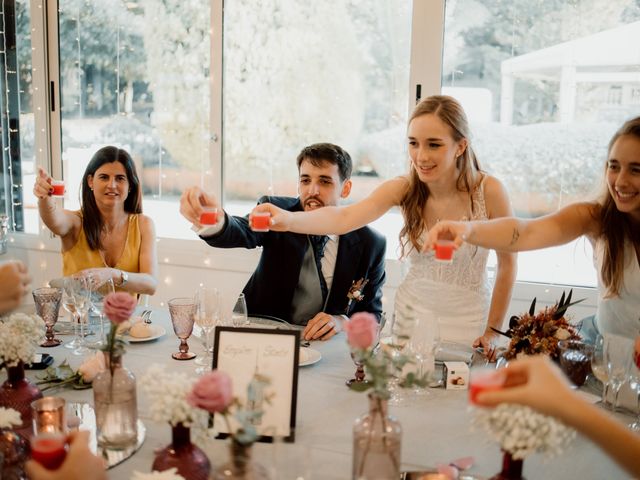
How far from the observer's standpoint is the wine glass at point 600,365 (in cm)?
150

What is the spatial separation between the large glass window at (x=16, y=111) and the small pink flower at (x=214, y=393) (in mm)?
3805

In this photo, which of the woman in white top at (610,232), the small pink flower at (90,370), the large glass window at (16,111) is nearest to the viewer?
the small pink flower at (90,370)

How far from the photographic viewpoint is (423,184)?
8.01 feet

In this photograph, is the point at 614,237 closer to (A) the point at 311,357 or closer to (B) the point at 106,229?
(A) the point at 311,357

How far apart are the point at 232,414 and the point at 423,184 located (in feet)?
5.21

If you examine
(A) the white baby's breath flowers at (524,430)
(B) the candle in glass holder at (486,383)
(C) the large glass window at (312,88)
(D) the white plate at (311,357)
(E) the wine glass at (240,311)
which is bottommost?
(D) the white plate at (311,357)

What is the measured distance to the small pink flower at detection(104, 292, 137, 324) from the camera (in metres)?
1.24

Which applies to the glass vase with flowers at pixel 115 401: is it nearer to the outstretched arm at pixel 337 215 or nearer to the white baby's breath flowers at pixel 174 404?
the white baby's breath flowers at pixel 174 404

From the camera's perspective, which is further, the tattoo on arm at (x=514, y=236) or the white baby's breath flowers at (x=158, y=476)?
the tattoo on arm at (x=514, y=236)

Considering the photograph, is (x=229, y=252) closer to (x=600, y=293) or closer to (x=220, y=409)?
(x=600, y=293)

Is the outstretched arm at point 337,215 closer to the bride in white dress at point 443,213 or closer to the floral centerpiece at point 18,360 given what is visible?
the bride in white dress at point 443,213

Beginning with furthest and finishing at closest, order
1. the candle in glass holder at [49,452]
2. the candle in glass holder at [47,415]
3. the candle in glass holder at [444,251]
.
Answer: the candle in glass holder at [444,251] → the candle in glass holder at [47,415] → the candle in glass holder at [49,452]

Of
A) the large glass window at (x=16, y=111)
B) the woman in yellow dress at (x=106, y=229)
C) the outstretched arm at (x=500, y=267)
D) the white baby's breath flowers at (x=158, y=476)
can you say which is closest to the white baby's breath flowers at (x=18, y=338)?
the white baby's breath flowers at (x=158, y=476)

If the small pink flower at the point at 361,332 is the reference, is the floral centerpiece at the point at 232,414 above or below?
below
